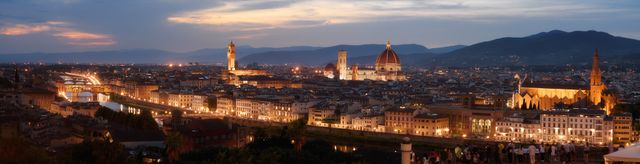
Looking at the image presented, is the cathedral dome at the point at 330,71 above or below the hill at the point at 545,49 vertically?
below

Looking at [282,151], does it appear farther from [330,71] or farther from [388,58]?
[330,71]

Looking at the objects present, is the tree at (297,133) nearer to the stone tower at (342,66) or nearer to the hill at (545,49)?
the stone tower at (342,66)

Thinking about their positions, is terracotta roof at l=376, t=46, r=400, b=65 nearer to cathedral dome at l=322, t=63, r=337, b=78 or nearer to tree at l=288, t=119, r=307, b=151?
cathedral dome at l=322, t=63, r=337, b=78

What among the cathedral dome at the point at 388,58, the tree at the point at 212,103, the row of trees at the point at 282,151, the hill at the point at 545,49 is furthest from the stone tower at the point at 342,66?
the hill at the point at 545,49

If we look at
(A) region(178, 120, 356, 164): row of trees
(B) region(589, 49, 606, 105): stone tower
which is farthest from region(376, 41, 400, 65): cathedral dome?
(A) region(178, 120, 356, 164): row of trees

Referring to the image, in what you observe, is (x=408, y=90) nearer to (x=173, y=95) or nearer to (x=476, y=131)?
(x=173, y=95)

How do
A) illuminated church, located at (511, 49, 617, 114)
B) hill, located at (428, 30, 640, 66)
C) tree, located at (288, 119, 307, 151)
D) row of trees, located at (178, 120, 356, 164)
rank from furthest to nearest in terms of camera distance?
hill, located at (428, 30, 640, 66)
illuminated church, located at (511, 49, 617, 114)
tree, located at (288, 119, 307, 151)
row of trees, located at (178, 120, 356, 164)

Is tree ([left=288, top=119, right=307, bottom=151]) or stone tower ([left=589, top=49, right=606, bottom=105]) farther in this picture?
stone tower ([left=589, top=49, right=606, bottom=105])

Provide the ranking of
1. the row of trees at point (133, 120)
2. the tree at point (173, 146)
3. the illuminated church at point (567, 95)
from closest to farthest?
the tree at point (173, 146) → the row of trees at point (133, 120) → the illuminated church at point (567, 95)

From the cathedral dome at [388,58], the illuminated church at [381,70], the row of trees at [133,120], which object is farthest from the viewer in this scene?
the cathedral dome at [388,58]
